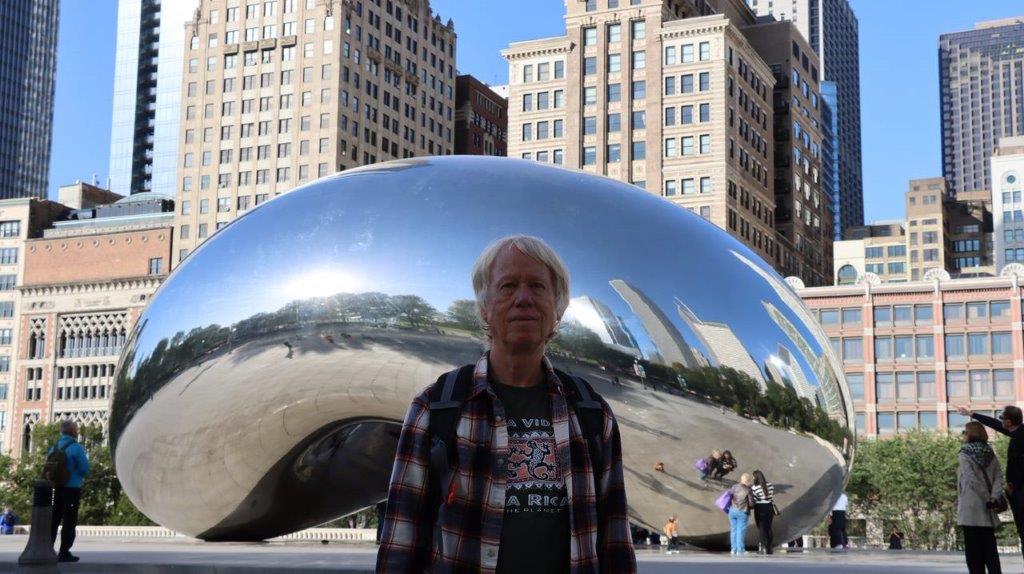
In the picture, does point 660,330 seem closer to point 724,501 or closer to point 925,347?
point 724,501

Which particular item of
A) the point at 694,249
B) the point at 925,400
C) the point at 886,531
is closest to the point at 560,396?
the point at 694,249

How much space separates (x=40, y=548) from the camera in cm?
974

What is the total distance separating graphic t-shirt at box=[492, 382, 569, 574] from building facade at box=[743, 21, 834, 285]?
4315 inches

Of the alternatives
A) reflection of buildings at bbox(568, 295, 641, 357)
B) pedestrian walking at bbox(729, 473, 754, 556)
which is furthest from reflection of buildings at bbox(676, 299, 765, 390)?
pedestrian walking at bbox(729, 473, 754, 556)

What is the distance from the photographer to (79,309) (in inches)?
4405

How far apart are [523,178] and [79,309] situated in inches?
4416

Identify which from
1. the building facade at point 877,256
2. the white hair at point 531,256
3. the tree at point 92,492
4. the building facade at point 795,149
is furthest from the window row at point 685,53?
the white hair at point 531,256

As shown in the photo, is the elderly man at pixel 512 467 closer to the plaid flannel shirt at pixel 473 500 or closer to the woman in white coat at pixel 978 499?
the plaid flannel shirt at pixel 473 500

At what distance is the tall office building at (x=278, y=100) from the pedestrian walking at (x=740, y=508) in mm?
104165

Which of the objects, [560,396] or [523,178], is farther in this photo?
[523,178]

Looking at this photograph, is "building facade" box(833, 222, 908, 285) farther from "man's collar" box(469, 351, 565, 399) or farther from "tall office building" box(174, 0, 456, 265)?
"man's collar" box(469, 351, 565, 399)

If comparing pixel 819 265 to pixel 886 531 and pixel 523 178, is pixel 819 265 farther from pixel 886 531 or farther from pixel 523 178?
pixel 523 178

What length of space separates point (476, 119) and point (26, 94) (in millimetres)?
73707

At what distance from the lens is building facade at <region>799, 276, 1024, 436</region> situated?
8375cm
